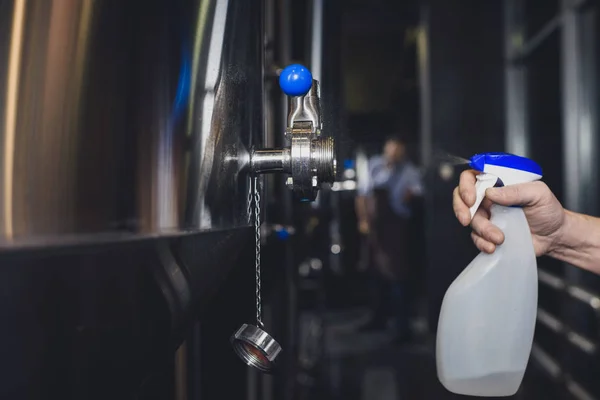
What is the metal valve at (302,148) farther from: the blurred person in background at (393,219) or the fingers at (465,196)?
the blurred person in background at (393,219)

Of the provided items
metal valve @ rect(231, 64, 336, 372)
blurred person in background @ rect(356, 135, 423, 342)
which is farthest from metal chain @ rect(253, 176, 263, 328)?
blurred person in background @ rect(356, 135, 423, 342)

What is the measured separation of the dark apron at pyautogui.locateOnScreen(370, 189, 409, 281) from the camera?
3102 mm

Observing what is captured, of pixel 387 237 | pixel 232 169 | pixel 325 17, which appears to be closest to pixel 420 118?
pixel 387 237

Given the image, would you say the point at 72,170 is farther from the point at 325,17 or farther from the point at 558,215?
the point at 325,17

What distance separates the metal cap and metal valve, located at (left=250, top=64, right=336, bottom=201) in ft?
0.51

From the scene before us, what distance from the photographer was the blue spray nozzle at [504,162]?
1.79ft

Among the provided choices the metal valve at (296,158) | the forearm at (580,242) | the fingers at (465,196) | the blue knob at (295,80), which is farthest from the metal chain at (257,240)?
the forearm at (580,242)

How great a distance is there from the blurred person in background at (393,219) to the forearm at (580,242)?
2.27 metres

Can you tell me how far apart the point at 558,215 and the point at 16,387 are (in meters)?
0.62

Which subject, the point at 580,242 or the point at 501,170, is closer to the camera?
the point at 501,170

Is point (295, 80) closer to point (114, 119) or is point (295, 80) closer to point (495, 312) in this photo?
point (114, 119)

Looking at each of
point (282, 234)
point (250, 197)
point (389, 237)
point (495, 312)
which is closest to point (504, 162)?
point (495, 312)

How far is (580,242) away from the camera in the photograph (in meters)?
0.76

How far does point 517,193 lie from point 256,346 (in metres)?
0.32
